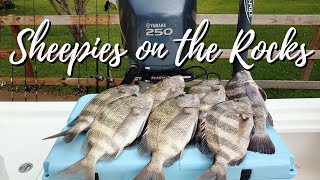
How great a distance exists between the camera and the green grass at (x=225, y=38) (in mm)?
7299

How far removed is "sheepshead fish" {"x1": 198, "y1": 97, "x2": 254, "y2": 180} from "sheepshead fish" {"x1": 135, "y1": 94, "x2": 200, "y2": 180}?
0.26 ft

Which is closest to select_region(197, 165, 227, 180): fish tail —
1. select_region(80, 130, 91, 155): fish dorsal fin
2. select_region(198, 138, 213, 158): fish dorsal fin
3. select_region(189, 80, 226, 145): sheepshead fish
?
select_region(198, 138, 213, 158): fish dorsal fin

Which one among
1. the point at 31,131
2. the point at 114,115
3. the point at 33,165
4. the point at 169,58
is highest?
the point at 169,58

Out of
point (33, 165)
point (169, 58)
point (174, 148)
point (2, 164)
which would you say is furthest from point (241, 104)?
point (2, 164)

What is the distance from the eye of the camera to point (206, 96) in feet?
6.26

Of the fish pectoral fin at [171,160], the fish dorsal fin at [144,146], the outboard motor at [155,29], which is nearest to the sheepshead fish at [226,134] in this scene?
the fish pectoral fin at [171,160]

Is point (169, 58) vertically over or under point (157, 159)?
over

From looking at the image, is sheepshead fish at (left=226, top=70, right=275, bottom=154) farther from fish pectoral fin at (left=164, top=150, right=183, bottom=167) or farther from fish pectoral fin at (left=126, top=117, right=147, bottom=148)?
fish pectoral fin at (left=126, top=117, right=147, bottom=148)

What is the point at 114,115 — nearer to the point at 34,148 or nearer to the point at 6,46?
the point at 34,148

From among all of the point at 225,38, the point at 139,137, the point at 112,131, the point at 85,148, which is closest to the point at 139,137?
the point at 139,137

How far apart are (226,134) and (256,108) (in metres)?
0.32

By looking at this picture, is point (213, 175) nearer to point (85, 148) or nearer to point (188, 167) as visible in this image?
point (188, 167)

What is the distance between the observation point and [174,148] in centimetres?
159

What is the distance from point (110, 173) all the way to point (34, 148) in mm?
964
